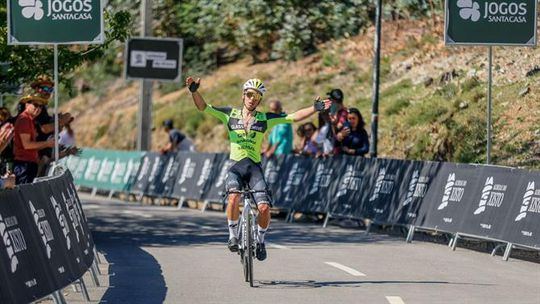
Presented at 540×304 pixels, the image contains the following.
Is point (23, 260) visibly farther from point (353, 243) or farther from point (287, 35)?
point (287, 35)

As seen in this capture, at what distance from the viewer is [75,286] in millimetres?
15086

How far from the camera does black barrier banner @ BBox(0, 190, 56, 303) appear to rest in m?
10.8

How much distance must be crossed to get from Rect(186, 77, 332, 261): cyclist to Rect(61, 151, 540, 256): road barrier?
2.53 ft

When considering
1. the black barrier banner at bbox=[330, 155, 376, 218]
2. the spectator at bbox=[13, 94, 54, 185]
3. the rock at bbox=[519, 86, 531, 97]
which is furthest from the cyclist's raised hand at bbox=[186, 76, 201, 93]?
the rock at bbox=[519, 86, 531, 97]

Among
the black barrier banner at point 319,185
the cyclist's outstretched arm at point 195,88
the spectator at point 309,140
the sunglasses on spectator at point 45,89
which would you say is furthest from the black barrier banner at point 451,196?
the spectator at point 309,140

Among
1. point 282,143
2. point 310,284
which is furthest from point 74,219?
point 282,143

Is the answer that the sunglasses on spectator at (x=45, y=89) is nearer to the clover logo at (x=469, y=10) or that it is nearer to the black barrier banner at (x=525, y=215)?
the black barrier banner at (x=525, y=215)

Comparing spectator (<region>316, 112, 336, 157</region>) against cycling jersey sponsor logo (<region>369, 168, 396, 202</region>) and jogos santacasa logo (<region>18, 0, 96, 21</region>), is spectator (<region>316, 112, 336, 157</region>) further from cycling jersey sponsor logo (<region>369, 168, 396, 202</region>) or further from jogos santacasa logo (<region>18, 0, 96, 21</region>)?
jogos santacasa logo (<region>18, 0, 96, 21</region>)

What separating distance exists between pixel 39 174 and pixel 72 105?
119ft

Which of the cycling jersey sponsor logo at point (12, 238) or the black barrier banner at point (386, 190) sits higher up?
the cycling jersey sponsor logo at point (12, 238)

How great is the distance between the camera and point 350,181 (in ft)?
81.5

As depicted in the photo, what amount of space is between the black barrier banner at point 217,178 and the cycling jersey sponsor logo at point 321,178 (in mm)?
5019

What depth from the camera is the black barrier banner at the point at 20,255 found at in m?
10.8

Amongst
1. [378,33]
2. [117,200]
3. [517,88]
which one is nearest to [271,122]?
[378,33]
